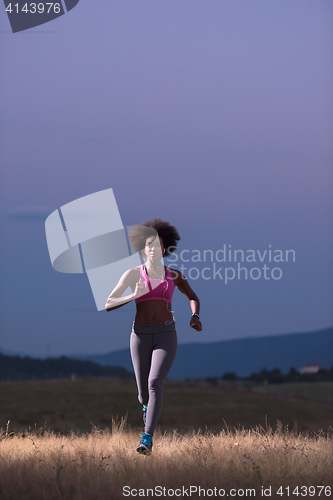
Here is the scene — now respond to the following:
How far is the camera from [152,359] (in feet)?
21.8

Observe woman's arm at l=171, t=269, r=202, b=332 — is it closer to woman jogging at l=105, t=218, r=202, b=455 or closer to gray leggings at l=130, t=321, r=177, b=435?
woman jogging at l=105, t=218, r=202, b=455

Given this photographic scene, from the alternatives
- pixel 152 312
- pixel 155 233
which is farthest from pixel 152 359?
pixel 155 233

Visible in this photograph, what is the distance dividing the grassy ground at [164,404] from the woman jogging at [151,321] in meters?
15.9

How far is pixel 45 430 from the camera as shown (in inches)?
331

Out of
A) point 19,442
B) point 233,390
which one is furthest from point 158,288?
point 233,390

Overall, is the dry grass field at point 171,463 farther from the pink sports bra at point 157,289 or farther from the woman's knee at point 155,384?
the pink sports bra at point 157,289

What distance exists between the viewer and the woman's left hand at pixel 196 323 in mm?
6730

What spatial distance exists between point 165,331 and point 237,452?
1.84 meters

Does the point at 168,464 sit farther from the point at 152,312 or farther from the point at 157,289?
the point at 157,289

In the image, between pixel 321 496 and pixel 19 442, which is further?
pixel 19 442

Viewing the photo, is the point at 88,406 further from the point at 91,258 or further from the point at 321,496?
the point at 321,496

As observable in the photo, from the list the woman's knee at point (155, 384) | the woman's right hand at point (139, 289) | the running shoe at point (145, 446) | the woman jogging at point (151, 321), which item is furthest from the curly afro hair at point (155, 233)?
the running shoe at point (145, 446)

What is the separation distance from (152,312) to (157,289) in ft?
1.00

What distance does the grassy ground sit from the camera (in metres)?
23.4
